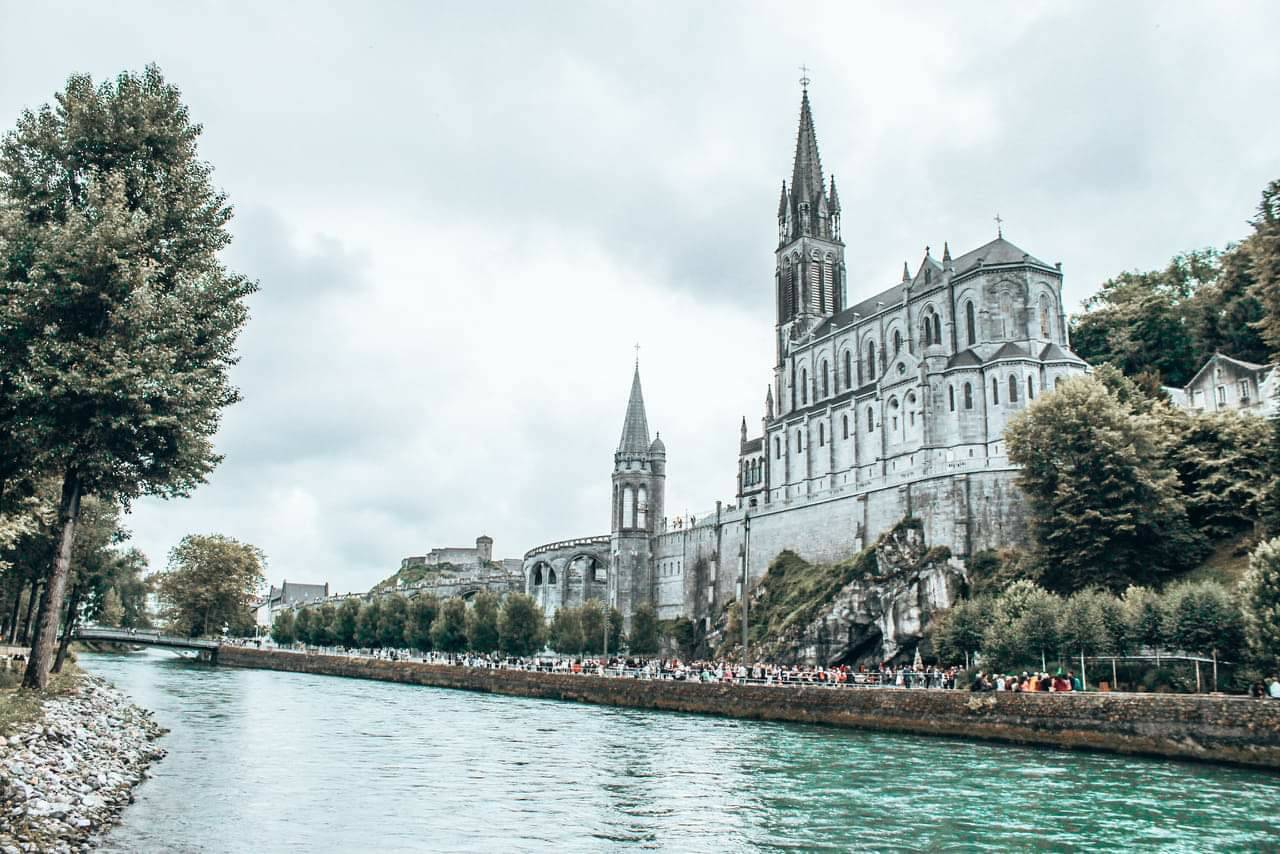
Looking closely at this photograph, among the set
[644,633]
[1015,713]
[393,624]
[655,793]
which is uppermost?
[393,624]

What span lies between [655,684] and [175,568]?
230 ft

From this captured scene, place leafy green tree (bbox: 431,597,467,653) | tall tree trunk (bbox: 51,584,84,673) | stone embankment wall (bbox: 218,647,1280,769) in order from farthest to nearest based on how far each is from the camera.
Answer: leafy green tree (bbox: 431,597,467,653) < tall tree trunk (bbox: 51,584,84,673) < stone embankment wall (bbox: 218,647,1280,769)

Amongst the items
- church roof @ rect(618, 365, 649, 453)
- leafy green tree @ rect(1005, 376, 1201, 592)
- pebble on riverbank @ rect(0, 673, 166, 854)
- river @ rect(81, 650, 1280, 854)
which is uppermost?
church roof @ rect(618, 365, 649, 453)

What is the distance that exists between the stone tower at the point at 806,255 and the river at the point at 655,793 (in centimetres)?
5441

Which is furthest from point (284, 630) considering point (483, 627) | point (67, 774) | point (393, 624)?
point (67, 774)

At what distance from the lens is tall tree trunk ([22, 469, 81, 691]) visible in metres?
21.3

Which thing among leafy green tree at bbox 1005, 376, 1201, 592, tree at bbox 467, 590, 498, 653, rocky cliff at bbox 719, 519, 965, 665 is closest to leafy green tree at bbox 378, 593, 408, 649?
tree at bbox 467, 590, 498, 653

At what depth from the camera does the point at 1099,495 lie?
4234cm

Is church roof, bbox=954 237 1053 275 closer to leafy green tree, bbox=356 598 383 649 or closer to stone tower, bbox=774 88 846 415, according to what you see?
stone tower, bbox=774 88 846 415

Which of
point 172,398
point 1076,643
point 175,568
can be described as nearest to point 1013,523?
point 1076,643

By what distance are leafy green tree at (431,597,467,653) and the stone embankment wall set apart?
28.2 m

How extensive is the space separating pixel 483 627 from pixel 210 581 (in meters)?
34.5

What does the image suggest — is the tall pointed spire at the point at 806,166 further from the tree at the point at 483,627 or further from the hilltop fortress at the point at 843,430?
the tree at the point at 483,627

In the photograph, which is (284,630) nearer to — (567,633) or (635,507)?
(635,507)
